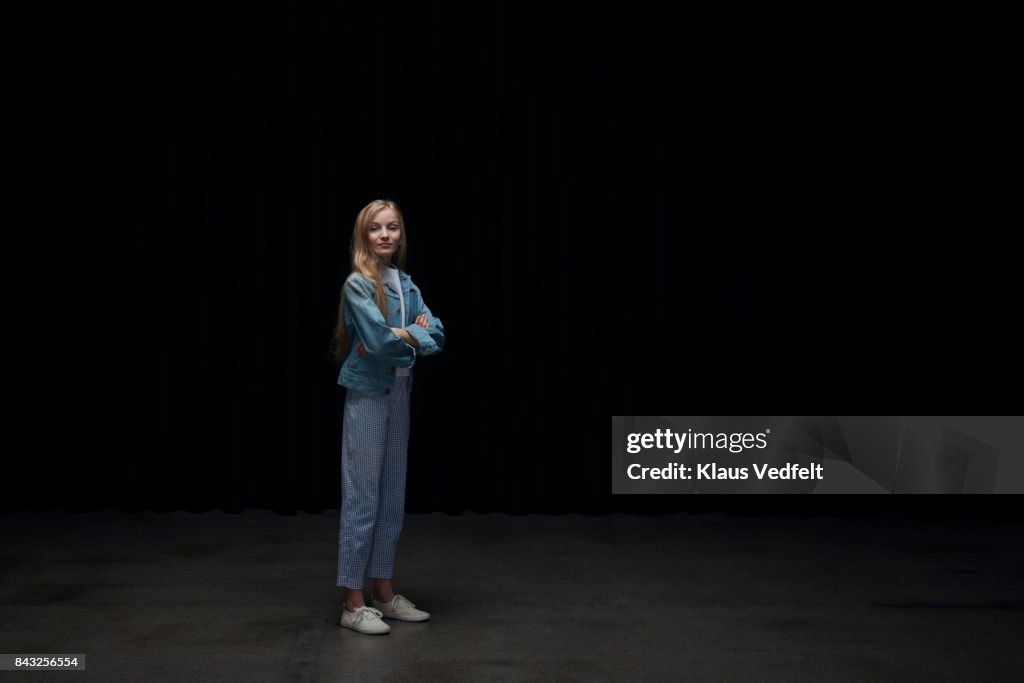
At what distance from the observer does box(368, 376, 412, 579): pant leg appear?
3.66 meters

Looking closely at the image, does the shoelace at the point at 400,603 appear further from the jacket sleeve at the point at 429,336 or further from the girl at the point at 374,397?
the jacket sleeve at the point at 429,336

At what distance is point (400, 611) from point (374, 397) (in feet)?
2.23

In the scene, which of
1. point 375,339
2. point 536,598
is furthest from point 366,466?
point 536,598

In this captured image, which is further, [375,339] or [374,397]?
[374,397]

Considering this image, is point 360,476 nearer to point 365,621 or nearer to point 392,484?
point 392,484

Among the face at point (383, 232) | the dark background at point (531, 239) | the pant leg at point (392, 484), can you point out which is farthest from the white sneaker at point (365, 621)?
the dark background at point (531, 239)

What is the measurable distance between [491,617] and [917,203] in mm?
3289

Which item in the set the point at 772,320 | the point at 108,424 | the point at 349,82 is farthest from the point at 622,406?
the point at 108,424

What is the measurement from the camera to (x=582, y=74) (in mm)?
5855

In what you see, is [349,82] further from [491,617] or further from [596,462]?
[491,617]

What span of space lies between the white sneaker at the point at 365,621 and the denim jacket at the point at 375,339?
25.3 inches

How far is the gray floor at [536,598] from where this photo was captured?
3.35 metres

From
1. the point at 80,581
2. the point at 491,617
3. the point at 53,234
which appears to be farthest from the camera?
the point at 53,234

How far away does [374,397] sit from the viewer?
3.60 m
